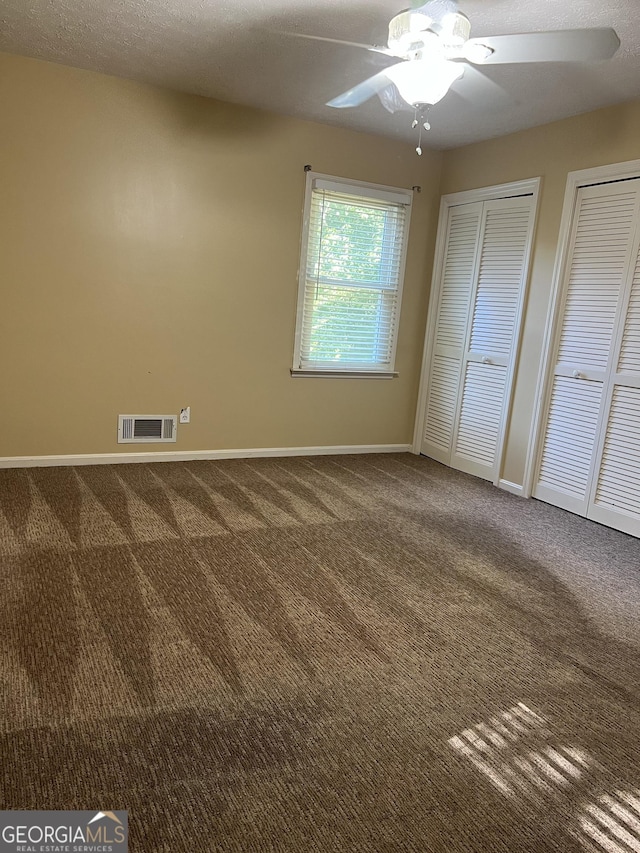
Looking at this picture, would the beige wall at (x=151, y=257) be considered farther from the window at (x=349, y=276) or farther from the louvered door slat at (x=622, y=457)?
the louvered door slat at (x=622, y=457)

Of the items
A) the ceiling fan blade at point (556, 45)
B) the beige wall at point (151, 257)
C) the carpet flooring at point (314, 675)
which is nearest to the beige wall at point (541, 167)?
the beige wall at point (151, 257)

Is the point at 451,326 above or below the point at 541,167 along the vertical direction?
below

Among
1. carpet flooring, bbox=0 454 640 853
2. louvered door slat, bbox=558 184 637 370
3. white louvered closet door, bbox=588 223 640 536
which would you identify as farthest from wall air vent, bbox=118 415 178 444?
white louvered closet door, bbox=588 223 640 536

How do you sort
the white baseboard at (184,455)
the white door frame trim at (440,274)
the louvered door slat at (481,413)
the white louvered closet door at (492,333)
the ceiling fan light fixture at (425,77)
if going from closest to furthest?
the ceiling fan light fixture at (425,77), the white baseboard at (184,455), the white door frame trim at (440,274), the white louvered closet door at (492,333), the louvered door slat at (481,413)

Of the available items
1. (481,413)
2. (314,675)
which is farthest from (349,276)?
(314,675)

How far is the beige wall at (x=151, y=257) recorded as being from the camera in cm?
380

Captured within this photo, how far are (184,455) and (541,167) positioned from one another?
3.15 m

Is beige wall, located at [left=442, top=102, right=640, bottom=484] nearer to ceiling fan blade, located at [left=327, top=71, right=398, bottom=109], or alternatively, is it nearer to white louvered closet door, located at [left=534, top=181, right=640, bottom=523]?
white louvered closet door, located at [left=534, top=181, right=640, bottom=523]

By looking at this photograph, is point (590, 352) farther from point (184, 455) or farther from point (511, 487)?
point (184, 455)

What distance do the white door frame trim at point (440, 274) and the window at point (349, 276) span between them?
30 cm

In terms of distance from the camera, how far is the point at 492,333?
462 cm

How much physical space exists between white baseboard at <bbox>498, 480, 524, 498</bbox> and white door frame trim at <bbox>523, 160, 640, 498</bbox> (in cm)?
5

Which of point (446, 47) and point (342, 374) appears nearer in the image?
point (446, 47)

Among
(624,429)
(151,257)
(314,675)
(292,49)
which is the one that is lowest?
(314,675)
